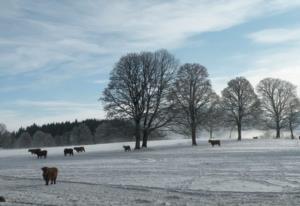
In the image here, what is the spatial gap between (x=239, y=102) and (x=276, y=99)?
11.2 metres

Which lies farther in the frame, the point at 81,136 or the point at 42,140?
the point at 42,140

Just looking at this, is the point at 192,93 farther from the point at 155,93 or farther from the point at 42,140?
the point at 42,140

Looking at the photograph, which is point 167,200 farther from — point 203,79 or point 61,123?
→ point 61,123

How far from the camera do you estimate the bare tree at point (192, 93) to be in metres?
57.8

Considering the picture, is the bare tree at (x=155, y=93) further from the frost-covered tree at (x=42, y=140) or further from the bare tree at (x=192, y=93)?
the frost-covered tree at (x=42, y=140)

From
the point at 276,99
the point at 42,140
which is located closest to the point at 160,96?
the point at 276,99

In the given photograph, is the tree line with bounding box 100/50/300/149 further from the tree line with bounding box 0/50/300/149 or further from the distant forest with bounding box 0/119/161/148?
the distant forest with bounding box 0/119/161/148

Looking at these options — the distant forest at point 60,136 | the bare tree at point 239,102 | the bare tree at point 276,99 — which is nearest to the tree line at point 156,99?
the bare tree at point 239,102

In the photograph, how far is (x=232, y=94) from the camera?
73.6 meters

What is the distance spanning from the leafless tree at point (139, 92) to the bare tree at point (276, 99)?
31430 millimetres

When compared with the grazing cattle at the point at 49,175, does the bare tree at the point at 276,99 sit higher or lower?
higher

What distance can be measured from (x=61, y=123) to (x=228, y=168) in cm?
14783

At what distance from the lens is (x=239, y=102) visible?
7338 cm

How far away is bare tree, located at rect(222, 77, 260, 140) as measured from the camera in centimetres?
7300
